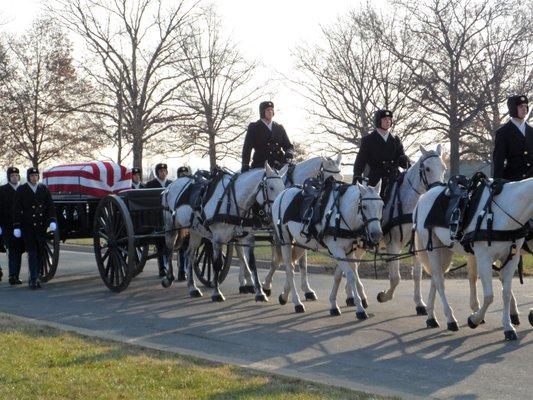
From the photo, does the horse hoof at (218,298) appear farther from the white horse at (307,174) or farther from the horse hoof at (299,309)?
the horse hoof at (299,309)

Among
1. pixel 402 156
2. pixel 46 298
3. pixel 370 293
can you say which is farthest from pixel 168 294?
pixel 402 156

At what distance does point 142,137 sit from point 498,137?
3226 centimetres

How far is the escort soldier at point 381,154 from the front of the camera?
45.4 ft

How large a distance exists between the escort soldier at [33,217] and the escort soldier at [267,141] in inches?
151

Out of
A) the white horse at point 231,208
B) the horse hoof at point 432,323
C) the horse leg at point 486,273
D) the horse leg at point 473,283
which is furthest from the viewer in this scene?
the white horse at point 231,208

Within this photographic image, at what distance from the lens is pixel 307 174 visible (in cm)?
1477

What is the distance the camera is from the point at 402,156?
1391 cm

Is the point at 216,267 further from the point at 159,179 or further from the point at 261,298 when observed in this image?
the point at 159,179

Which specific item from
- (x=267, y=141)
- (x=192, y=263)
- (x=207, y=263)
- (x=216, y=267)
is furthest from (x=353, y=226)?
(x=207, y=263)

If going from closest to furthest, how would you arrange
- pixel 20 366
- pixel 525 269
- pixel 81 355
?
pixel 20 366
pixel 81 355
pixel 525 269

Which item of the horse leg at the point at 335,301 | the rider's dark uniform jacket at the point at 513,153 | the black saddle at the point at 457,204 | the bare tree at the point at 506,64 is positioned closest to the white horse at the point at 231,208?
the horse leg at the point at 335,301

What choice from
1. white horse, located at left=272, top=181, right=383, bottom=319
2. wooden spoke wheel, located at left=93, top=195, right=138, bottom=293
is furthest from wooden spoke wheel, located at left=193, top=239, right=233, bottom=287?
white horse, located at left=272, top=181, right=383, bottom=319

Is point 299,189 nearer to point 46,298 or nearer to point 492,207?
point 492,207

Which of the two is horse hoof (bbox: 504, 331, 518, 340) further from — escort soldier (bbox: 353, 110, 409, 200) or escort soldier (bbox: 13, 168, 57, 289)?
escort soldier (bbox: 13, 168, 57, 289)
